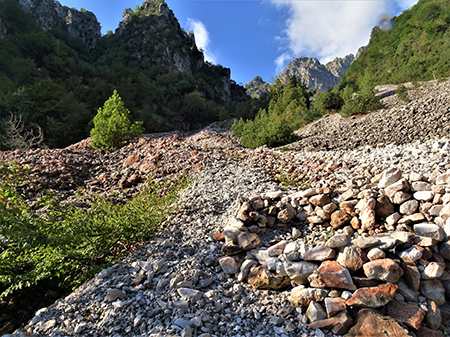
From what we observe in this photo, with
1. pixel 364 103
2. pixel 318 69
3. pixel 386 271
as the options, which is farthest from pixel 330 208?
pixel 318 69

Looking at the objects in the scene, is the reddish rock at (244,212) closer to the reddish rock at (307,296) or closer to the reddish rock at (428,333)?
the reddish rock at (307,296)

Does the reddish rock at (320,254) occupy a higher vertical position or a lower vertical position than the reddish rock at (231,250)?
lower

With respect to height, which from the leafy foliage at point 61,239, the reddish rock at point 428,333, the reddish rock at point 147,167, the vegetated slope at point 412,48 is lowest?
the reddish rock at point 428,333

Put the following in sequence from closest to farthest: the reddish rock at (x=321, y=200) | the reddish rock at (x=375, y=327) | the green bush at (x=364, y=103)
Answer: the reddish rock at (x=375, y=327)
the reddish rock at (x=321, y=200)
the green bush at (x=364, y=103)

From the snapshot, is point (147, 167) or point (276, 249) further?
point (147, 167)

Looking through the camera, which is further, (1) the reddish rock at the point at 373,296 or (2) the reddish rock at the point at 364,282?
(2) the reddish rock at the point at 364,282

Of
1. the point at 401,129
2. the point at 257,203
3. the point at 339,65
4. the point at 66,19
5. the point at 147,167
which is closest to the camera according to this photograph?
the point at 257,203

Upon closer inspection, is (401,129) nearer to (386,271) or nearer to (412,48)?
(386,271)

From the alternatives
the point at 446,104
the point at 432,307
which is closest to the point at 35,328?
the point at 432,307

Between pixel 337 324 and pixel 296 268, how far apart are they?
1.68ft

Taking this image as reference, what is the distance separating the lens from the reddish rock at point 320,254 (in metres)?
2.16

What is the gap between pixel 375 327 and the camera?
1613mm

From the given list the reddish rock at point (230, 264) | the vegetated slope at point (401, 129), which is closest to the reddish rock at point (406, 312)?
the reddish rock at point (230, 264)

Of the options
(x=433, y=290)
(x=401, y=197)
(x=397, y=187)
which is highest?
(x=397, y=187)
